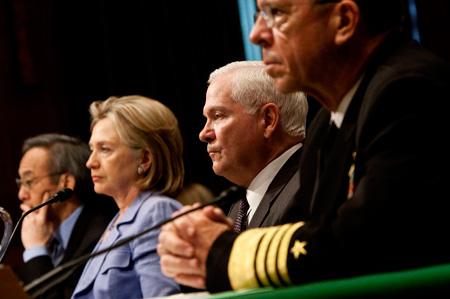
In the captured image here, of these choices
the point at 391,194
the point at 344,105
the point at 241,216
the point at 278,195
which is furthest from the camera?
the point at 241,216

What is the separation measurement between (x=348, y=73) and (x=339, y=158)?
219 mm

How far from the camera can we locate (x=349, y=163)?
60.5 inches

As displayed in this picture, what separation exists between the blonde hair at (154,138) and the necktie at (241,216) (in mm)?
850

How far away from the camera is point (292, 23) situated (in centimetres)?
162

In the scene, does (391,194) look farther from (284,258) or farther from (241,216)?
(241,216)

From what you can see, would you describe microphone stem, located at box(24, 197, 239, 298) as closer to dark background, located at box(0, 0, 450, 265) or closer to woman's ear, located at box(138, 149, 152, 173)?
woman's ear, located at box(138, 149, 152, 173)

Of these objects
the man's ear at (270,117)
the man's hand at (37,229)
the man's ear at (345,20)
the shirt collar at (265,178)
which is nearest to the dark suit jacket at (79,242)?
the man's hand at (37,229)

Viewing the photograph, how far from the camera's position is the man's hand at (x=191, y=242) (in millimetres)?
1510

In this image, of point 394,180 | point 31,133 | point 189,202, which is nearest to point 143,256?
point 189,202

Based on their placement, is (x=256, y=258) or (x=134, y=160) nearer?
(x=256, y=258)

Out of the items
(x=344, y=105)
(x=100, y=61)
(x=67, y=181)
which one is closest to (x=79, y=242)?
(x=67, y=181)

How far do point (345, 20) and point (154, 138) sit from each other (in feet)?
7.00

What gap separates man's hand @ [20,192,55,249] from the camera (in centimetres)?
425

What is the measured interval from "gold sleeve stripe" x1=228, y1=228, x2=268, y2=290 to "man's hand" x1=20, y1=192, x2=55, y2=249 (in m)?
3.04
